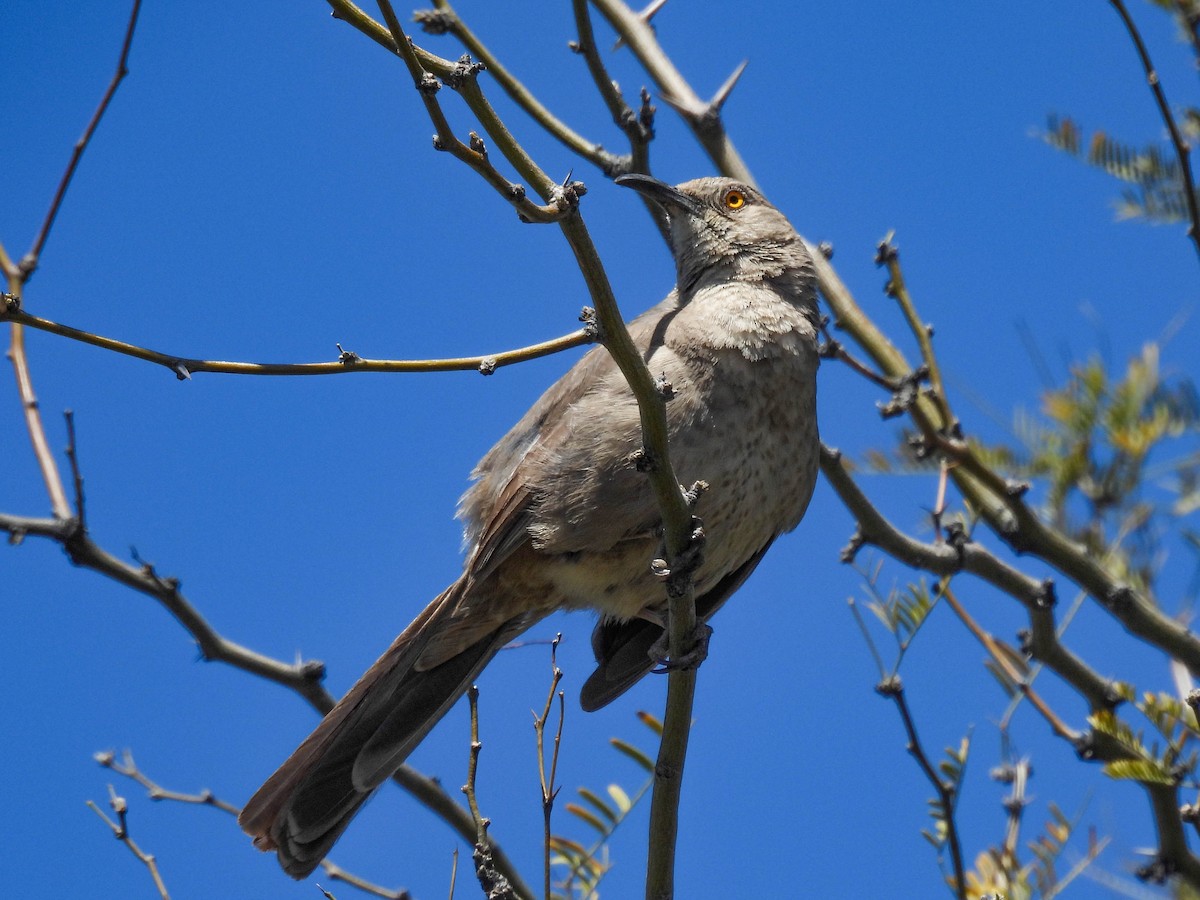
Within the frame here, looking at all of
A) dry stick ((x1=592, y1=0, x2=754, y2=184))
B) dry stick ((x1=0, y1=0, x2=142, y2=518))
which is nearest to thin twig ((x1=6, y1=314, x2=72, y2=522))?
dry stick ((x1=0, y1=0, x2=142, y2=518))

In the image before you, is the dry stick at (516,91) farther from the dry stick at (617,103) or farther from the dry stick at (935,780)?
the dry stick at (935,780)

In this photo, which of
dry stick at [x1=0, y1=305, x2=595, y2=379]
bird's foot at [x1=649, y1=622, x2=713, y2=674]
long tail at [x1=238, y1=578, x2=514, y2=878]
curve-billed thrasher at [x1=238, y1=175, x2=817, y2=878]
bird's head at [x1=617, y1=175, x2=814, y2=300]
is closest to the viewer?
dry stick at [x1=0, y1=305, x2=595, y2=379]

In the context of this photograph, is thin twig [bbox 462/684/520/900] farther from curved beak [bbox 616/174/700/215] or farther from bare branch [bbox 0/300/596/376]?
curved beak [bbox 616/174/700/215]

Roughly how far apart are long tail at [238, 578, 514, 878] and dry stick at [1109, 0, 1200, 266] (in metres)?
2.65

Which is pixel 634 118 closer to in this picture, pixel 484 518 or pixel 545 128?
pixel 545 128

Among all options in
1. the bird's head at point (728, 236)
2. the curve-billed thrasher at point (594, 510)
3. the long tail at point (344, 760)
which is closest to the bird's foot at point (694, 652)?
the curve-billed thrasher at point (594, 510)

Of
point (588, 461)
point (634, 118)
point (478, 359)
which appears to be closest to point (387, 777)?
point (588, 461)

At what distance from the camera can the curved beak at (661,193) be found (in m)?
4.80

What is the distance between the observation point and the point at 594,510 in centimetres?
419

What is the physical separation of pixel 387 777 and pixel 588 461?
1.35m

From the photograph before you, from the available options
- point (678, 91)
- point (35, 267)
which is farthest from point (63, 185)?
point (678, 91)

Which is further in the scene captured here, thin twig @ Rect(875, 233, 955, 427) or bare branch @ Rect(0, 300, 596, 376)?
thin twig @ Rect(875, 233, 955, 427)

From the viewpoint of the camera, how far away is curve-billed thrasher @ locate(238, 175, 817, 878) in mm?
4199

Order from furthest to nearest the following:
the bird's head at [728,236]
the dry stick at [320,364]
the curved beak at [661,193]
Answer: the bird's head at [728,236]
the curved beak at [661,193]
the dry stick at [320,364]
